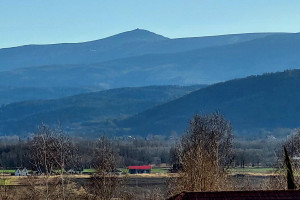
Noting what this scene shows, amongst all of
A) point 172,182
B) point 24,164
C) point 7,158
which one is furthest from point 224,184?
point 7,158

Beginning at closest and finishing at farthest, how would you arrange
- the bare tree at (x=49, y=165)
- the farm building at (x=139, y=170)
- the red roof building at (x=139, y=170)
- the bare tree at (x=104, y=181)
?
the bare tree at (x=49, y=165)
the bare tree at (x=104, y=181)
the farm building at (x=139, y=170)
the red roof building at (x=139, y=170)

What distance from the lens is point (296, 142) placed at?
2758 inches

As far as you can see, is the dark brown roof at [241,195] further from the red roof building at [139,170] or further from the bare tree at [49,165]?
the red roof building at [139,170]

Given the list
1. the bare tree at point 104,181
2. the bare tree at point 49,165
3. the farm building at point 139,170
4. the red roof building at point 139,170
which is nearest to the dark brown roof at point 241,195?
the bare tree at point 49,165

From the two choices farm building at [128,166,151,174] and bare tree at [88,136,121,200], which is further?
farm building at [128,166,151,174]

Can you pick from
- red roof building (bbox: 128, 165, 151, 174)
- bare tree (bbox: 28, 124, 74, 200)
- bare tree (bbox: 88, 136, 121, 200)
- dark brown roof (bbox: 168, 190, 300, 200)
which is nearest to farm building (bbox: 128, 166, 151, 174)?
red roof building (bbox: 128, 165, 151, 174)

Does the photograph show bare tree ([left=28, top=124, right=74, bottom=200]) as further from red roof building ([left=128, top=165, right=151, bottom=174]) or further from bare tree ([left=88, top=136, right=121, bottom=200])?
red roof building ([left=128, top=165, right=151, bottom=174])

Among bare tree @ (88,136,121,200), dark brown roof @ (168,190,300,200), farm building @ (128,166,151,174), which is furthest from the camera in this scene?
farm building @ (128,166,151,174)

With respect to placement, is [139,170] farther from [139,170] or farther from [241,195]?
[241,195]

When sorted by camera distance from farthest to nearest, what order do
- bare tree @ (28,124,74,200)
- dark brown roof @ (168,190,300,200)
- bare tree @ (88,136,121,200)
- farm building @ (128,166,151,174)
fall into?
1. farm building @ (128,166,151,174)
2. bare tree @ (88,136,121,200)
3. bare tree @ (28,124,74,200)
4. dark brown roof @ (168,190,300,200)

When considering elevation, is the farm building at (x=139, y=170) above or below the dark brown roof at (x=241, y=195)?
above

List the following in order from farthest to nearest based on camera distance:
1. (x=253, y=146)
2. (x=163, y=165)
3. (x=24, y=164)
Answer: (x=253, y=146) → (x=163, y=165) → (x=24, y=164)

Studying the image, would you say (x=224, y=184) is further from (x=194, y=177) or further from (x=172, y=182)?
(x=172, y=182)

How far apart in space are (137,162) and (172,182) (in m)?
96.9
